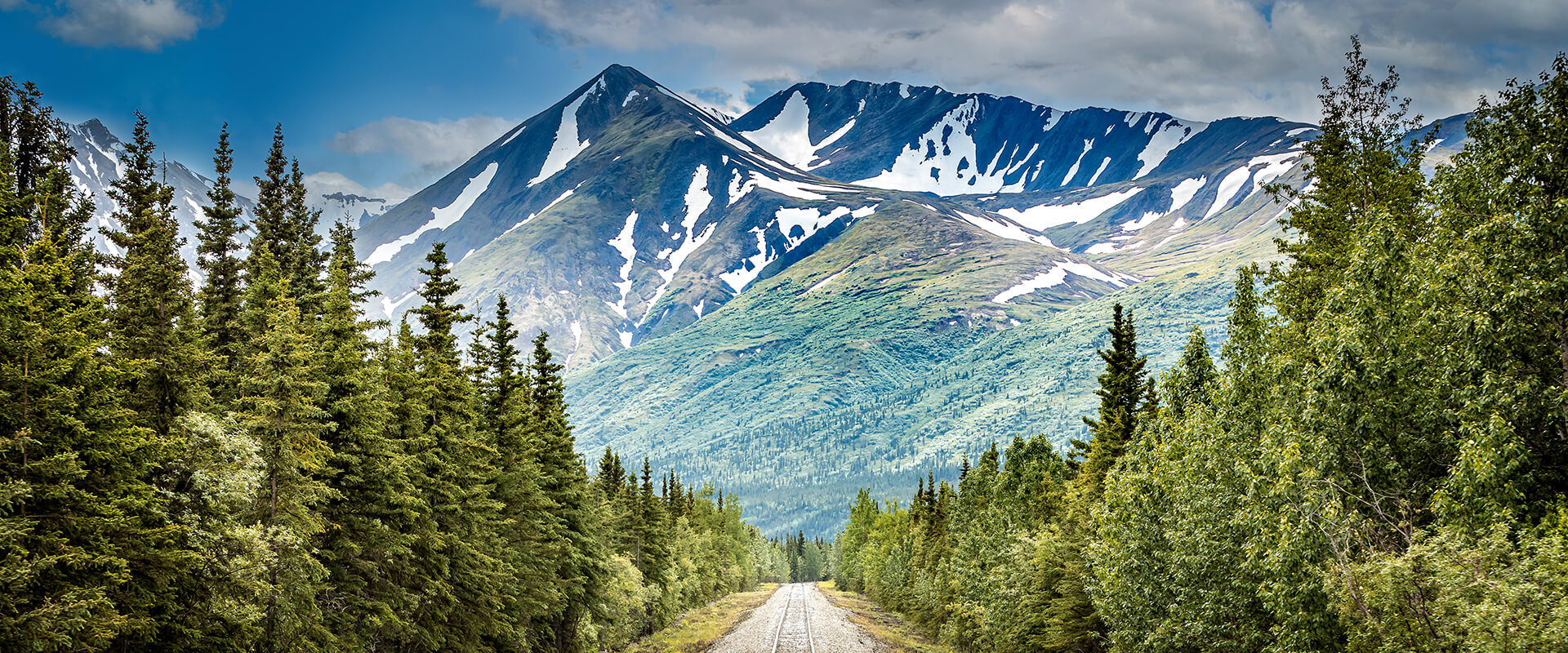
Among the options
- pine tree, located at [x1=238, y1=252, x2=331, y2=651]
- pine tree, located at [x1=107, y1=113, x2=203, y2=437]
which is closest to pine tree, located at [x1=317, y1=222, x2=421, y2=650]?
pine tree, located at [x1=238, y1=252, x2=331, y2=651]

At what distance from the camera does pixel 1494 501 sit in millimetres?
14094

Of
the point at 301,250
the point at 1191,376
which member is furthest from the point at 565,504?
the point at 1191,376

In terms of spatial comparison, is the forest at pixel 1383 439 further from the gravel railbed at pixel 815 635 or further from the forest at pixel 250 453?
the forest at pixel 250 453

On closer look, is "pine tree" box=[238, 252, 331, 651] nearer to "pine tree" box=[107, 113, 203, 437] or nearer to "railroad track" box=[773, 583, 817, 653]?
"pine tree" box=[107, 113, 203, 437]

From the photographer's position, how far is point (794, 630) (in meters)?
53.3

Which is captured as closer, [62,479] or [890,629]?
[62,479]

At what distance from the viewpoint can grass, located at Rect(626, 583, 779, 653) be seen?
48500mm

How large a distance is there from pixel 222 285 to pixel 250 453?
49.3 ft

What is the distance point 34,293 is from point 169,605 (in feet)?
20.5

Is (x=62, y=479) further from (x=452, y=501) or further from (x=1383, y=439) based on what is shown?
(x=1383, y=439)

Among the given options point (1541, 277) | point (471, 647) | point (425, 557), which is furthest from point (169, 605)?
point (1541, 277)

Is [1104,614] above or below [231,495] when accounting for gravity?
below

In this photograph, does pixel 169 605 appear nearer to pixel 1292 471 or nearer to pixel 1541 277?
pixel 1292 471

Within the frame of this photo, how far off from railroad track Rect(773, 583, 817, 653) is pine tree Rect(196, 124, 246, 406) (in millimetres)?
25819
